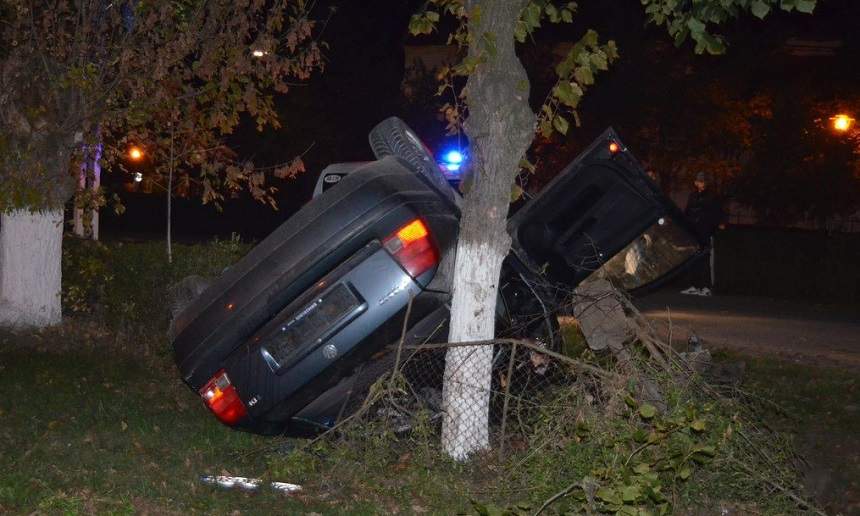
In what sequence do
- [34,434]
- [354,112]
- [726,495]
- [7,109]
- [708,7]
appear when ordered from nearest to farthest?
[726,495]
[708,7]
[34,434]
[7,109]
[354,112]

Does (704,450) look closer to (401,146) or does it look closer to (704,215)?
(401,146)

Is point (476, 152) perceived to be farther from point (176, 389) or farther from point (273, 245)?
point (176, 389)

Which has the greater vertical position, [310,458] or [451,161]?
[451,161]

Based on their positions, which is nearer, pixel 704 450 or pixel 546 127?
pixel 704 450

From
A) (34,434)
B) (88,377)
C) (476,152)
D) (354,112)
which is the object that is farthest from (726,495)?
(354,112)

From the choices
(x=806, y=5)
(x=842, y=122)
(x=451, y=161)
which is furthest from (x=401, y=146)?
(x=842, y=122)

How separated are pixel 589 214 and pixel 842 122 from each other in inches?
700

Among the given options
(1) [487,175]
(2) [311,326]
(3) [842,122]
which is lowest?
(2) [311,326]

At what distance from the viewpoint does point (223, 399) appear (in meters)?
6.44

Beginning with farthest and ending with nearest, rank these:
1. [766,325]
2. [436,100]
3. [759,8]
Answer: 1. [436,100]
2. [766,325]
3. [759,8]

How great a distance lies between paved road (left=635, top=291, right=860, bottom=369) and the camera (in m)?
11.9

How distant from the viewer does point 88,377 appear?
927cm

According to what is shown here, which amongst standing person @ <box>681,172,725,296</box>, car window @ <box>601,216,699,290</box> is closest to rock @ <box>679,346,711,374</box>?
car window @ <box>601,216,699,290</box>

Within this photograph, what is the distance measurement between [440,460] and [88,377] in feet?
13.3
